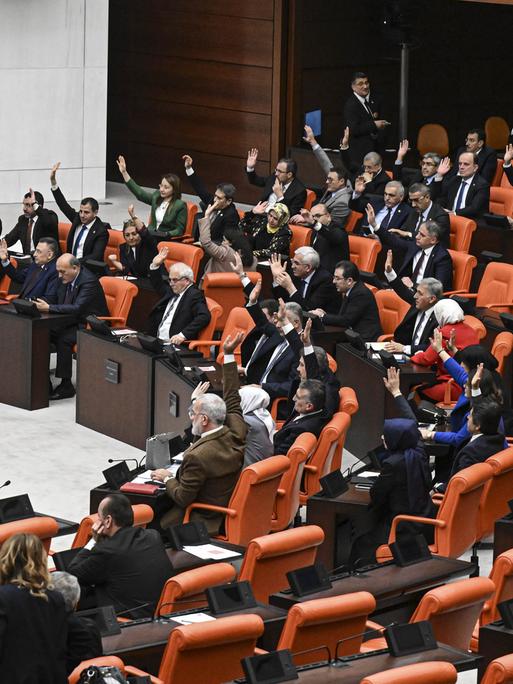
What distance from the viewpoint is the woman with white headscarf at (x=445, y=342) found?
9.73 m

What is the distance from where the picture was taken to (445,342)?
32.0 ft

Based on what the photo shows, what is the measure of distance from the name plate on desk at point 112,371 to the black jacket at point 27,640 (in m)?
5.48

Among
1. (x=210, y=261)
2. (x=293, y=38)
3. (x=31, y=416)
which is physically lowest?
(x=31, y=416)

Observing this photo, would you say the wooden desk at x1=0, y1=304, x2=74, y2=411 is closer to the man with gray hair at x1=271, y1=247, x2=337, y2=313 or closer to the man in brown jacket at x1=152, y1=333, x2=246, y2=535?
the man with gray hair at x1=271, y1=247, x2=337, y2=313

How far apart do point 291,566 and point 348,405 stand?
7.80 feet

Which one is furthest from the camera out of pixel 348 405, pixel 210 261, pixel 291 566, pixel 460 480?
pixel 210 261

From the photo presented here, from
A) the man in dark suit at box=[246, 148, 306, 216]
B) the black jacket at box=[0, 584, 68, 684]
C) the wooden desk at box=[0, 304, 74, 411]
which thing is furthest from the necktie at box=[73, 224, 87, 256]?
the black jacket at box=[0, 584, 68, 684]

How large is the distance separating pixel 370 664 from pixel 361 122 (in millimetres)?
11655

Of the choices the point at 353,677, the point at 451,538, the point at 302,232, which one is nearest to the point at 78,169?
the point at 302,232

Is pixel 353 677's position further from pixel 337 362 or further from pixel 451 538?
pixel 337 362

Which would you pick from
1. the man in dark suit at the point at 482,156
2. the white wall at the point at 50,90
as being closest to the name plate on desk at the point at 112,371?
the man in dark suit at the point at 482,156

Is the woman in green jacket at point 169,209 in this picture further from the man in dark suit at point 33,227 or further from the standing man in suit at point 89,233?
the man in dark suit at point 33,227

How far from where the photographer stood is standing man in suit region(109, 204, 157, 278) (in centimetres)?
1244

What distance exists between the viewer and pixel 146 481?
25.8ft
